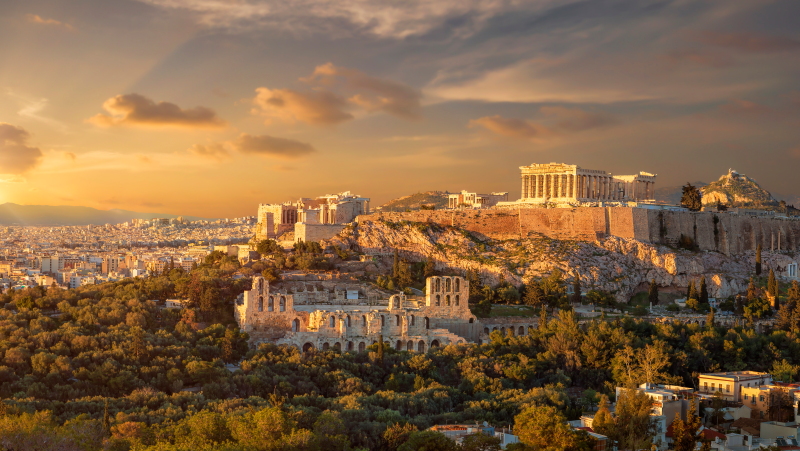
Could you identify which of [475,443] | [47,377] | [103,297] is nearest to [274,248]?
[103,297]

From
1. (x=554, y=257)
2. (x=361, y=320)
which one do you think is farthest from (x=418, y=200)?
(x=361, y=320)

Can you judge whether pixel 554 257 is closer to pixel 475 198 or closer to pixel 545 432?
pixel 475 198

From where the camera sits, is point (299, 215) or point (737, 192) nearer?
point (299, 215)

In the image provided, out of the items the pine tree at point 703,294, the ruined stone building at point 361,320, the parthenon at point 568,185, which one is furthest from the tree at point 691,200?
the ruined stone building at point 361,320

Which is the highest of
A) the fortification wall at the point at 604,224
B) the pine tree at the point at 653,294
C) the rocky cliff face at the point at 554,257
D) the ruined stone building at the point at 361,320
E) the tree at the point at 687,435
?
the fortification wall at the point at 604,224

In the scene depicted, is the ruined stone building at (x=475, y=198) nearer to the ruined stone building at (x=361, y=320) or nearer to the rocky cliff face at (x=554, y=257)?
the rocky cliff face at (x=554, y=257)

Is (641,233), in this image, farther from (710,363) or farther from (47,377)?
(47,377)
